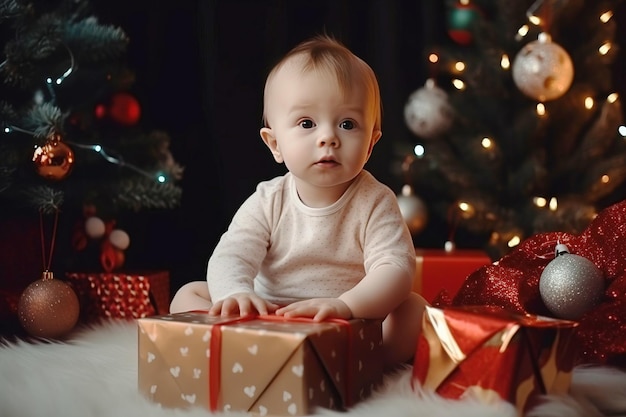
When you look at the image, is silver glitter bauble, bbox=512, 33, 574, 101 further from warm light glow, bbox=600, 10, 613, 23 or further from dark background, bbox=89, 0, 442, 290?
dark background, bbox=89, 0, 442, 290

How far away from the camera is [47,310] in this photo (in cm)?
150

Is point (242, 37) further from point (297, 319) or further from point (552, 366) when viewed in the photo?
point (552, 366)

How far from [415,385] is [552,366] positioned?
189mm

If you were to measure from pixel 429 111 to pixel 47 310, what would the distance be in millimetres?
1188

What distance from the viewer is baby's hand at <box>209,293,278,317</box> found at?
1120mm

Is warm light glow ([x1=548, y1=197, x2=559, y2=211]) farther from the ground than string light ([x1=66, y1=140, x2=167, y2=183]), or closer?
closer

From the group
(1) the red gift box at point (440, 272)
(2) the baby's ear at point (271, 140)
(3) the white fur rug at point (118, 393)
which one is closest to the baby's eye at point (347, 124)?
(2) the baby's ear at point (271, 140)

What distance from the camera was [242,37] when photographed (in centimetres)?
219

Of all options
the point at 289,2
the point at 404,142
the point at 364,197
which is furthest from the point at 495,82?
the point at 364,197

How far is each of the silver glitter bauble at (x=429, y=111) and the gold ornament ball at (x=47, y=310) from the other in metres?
1.11

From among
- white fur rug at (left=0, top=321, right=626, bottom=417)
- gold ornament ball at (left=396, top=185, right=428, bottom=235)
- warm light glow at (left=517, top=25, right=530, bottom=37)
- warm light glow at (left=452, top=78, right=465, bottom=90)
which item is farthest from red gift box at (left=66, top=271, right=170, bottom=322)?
warm light glow at (left=517, top=25, right=530, bottom=37)

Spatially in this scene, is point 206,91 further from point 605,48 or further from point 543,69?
point 605,48

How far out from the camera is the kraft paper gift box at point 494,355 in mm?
1002

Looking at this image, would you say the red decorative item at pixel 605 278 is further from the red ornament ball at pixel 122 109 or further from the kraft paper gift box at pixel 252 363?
the red ornament ball at pixel 122 109
